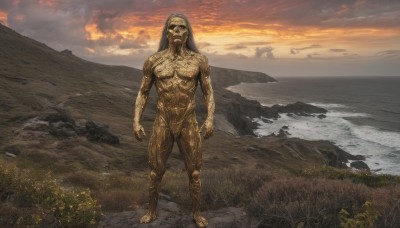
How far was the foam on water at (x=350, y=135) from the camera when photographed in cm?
4466

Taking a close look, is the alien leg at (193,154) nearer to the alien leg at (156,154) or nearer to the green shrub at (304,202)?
the alien leg at (156,154)

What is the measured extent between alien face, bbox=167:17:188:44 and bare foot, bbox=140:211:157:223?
130 inches

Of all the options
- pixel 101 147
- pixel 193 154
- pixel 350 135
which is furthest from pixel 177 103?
pixel 350 135

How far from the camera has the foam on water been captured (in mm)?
44662

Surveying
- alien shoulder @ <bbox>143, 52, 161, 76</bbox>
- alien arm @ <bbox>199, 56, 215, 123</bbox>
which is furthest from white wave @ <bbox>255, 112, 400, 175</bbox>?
alien shoulder @ <bbox>143, 52, 161, 76</bbox>

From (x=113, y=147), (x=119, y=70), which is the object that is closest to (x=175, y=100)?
(x=113, y=147)

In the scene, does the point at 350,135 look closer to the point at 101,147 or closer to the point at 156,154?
the point at 101,147

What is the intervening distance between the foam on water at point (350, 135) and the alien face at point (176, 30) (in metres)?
38.3

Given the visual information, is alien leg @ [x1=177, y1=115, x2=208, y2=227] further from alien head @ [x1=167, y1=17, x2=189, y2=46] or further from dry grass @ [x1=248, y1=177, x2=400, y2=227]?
alien head @ [x1=167, y1=17, x2=189, y2=46]

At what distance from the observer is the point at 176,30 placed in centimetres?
663

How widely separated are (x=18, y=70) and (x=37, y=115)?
34.4m

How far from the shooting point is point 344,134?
60.8m

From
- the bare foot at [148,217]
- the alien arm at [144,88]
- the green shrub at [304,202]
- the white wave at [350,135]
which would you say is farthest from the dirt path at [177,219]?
the white wave at [350,135]

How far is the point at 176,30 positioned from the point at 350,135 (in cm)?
5899
